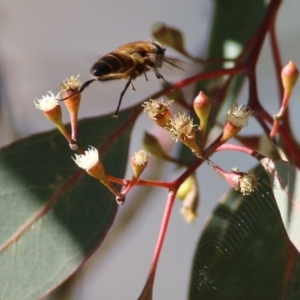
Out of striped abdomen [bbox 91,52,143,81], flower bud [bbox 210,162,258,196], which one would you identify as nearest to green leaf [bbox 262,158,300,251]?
flower bud [bbox 210,162,258,196]

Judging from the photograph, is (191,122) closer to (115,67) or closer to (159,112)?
(159,112)

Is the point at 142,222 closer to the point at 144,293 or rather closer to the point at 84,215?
the point at 84,215

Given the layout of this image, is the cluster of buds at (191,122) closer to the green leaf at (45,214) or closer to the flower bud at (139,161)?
the flower bud at (139,161)

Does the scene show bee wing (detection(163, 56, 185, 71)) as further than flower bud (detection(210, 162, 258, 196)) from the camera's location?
Yes

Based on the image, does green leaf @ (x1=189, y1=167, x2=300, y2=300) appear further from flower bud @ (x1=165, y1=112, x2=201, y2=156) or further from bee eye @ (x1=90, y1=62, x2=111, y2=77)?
bee eye @ (x1=90, y1=62, x2=111, y2=77)

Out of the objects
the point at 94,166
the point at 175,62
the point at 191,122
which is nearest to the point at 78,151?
the point at 94,166

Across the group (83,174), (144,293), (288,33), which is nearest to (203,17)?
(288,33)
